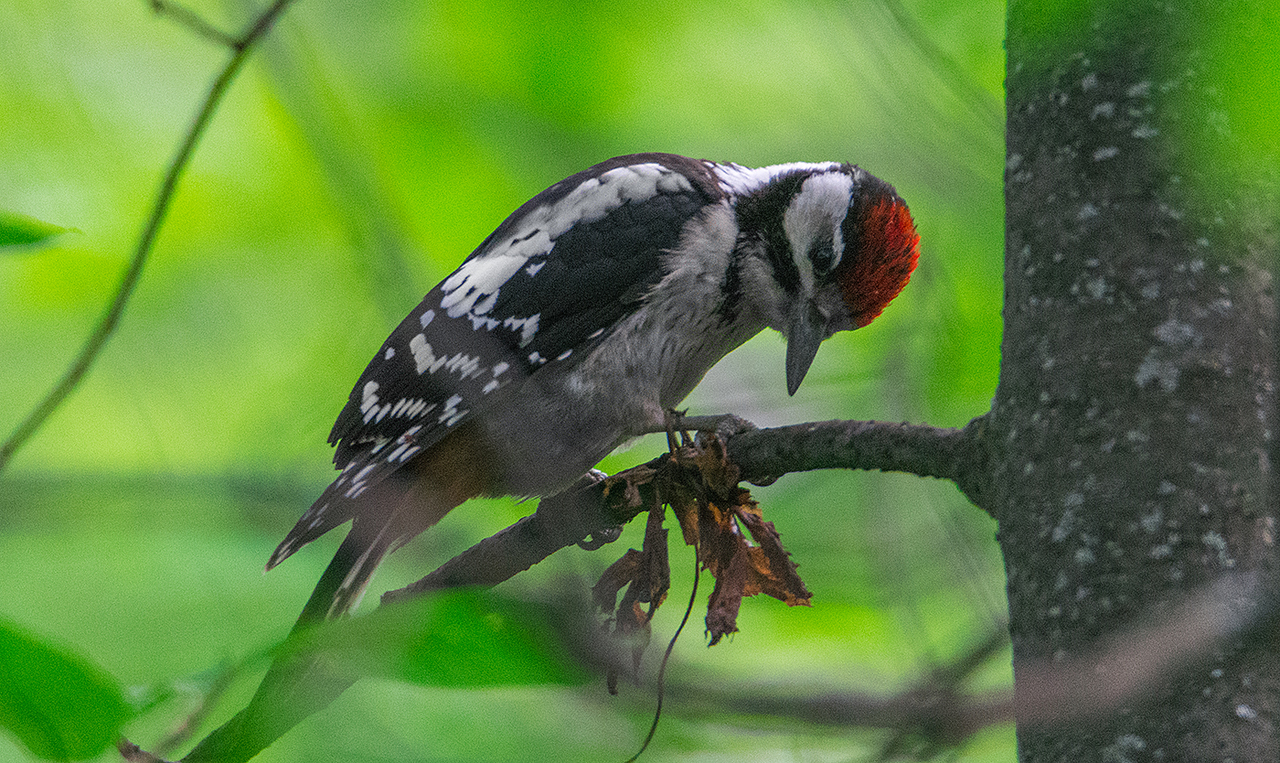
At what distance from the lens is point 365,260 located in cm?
202

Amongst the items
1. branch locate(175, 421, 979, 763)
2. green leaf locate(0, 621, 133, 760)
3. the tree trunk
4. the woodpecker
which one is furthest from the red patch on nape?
green leaf locate(0, 621, 133, 760)

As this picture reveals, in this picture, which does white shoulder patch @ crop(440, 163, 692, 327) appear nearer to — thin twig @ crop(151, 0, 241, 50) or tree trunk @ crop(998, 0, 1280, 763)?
thin twig @ crop(151, 0, 241, 50)

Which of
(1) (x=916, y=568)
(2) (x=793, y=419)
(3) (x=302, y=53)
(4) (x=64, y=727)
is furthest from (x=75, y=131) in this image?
(4) (x=64, y=727)

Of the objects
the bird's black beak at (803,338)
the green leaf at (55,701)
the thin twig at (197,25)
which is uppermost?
the thin twig at (197,25)

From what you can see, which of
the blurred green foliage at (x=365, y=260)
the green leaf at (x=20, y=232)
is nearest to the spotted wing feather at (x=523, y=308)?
the blurred green foliage at (x=365, y=260)

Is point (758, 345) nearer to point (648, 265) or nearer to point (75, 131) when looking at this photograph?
point (648, 265)

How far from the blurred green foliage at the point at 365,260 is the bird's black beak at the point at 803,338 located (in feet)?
1.05

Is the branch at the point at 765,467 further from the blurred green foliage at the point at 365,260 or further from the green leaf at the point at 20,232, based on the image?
the green leaf at the point at 20,232

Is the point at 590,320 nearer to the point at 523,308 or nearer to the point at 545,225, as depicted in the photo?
the point at 523,308

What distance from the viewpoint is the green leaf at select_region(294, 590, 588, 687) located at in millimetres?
566

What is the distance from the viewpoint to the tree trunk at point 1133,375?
3.60 ft

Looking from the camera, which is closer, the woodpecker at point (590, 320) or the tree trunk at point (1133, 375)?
the tree trunk at point (1133, 375)

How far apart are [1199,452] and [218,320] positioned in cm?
311

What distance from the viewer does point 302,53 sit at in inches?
93.7
